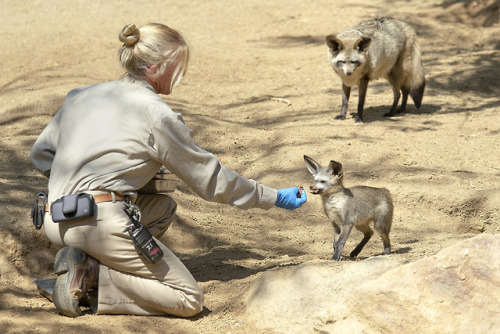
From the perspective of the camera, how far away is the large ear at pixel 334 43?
8.26 metres

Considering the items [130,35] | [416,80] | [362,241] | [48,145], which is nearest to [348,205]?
[362,241]

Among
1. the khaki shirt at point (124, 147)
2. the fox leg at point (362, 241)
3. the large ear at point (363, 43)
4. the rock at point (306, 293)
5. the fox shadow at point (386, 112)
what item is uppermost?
the khaki shirt at point (124, 147)

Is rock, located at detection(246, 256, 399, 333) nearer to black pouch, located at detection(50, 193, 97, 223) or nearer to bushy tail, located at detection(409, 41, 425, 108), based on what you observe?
black pouch, located at detection(50, 193, 97, 223)

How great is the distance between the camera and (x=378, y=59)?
8617mm

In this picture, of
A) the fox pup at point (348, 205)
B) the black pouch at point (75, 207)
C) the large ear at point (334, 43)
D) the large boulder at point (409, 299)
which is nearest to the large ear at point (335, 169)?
the fox pup at point (348, 205)

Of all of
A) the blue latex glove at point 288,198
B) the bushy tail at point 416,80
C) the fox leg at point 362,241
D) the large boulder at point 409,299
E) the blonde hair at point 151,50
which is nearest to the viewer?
the large boulder at point 409,299

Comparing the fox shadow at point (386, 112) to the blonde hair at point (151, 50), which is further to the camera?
the fox shadow at point (386, 112)

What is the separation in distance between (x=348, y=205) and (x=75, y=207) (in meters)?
2.10

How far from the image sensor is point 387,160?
21.7ft

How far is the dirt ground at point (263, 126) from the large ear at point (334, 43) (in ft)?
2.88

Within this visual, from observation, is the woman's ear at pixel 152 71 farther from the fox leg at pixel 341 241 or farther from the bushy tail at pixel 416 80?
the bushy tail at pixel 416 80

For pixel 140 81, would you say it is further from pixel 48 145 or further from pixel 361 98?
pixel 361 98

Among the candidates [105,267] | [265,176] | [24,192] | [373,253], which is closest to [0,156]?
[24,192]

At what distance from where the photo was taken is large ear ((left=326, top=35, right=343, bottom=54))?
325 inches
